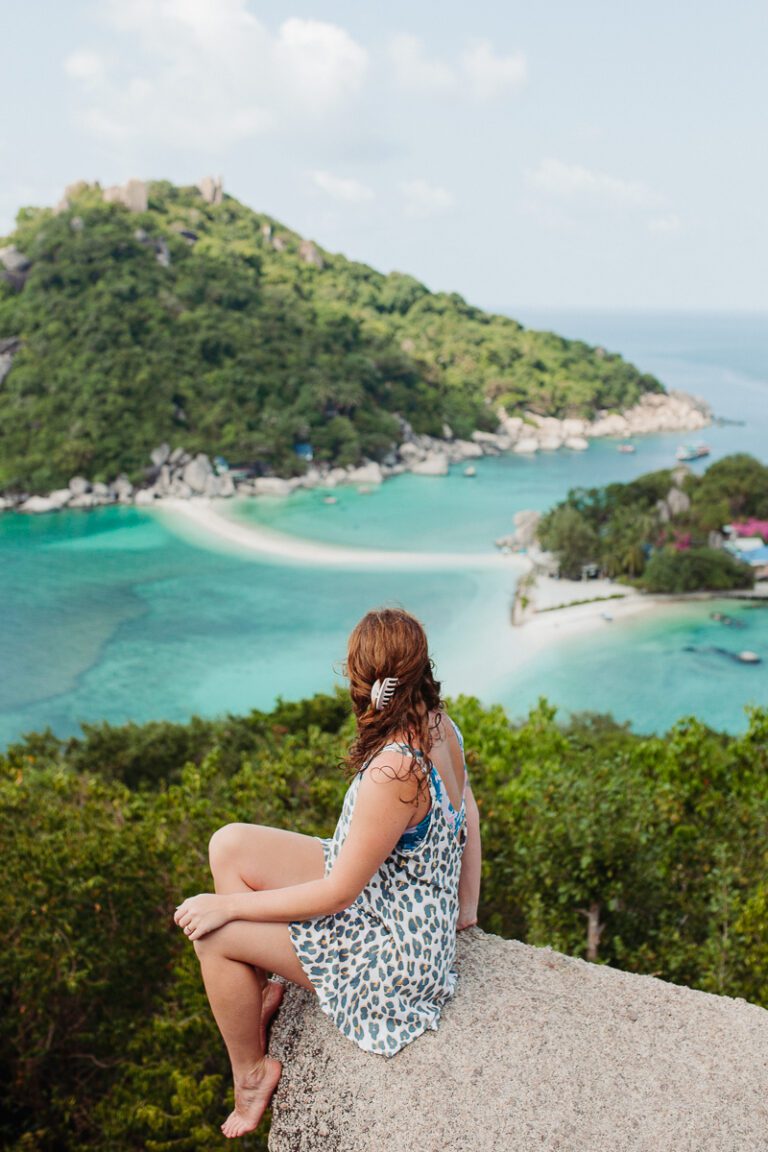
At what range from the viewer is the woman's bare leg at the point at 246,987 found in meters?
2.22

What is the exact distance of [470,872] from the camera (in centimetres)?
263

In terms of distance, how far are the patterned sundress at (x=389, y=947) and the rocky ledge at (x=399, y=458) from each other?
122ft

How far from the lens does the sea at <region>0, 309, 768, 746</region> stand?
21.2 meters

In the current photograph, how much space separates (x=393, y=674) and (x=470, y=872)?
2.71 feet

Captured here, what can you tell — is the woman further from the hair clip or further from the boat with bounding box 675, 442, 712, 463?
the boat with bounding box 675, 442, 712, 463

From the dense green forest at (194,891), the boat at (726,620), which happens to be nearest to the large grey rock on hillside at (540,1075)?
the dense green forest at (194,891)

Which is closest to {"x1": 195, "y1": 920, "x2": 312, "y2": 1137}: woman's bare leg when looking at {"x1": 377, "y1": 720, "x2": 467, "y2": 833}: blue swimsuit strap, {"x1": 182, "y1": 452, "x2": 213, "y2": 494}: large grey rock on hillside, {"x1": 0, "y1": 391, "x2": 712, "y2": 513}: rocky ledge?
{"x1": 377, "y1": 720, "x2": 467, "y2": 833}: blue swimsuit strap

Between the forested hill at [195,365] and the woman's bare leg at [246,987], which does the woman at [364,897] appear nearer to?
the woman's bare leg at [246,987]

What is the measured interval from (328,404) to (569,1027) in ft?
146

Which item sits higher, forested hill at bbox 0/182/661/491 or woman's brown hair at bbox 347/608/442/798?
forested hill at bbox 0/182/661/491

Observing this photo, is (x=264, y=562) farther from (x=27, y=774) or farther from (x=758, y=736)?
(x=758, y=736)

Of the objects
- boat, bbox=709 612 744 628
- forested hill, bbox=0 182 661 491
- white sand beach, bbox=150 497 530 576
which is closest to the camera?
boat, bbox=709 612 744 628

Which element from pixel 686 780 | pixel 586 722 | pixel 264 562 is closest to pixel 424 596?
pixel 264 562

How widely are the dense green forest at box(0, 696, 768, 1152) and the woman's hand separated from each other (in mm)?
2006
